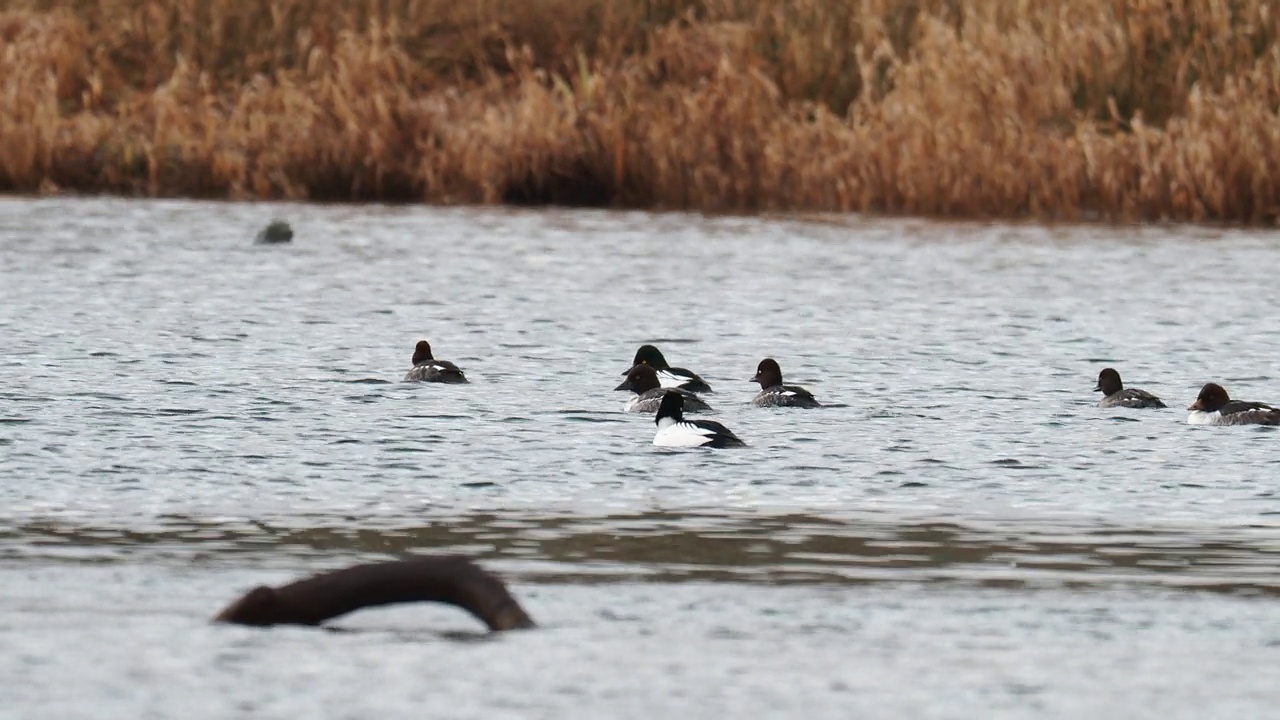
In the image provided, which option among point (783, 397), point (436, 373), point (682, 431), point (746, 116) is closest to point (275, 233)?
point (746, 116)

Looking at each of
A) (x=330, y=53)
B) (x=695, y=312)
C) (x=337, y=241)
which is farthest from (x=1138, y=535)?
(x=330, y=53)

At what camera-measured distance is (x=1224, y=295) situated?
19.1 m

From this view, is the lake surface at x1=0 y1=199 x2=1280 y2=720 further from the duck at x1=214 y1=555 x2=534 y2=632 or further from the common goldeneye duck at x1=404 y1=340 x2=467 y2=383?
the common goldeneye duck at x1=404 y1=340 x2=467 y2=383

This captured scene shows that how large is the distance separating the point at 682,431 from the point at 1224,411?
9.26 ft

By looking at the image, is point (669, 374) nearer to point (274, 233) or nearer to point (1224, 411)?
point (1224, 411)

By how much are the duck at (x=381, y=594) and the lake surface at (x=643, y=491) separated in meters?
0.08

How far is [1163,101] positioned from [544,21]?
879 cm

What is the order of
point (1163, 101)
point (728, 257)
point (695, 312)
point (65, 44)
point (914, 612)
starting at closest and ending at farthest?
point (914, 612), point (695, 312), point (728, 257), point (1163, 101), point (65, 44)

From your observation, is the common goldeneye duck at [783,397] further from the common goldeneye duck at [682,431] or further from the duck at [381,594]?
the duck at [381,594]

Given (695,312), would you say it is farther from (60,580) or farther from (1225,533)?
(60,580)

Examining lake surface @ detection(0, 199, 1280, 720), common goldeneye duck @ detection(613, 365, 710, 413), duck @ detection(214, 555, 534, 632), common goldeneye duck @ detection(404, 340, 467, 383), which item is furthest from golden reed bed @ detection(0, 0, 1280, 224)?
duck @ detection(214, 555, 534, 632)

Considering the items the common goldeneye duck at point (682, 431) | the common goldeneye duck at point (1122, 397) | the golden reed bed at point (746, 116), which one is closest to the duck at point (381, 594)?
the common goldeneye duck at point (682, 431)

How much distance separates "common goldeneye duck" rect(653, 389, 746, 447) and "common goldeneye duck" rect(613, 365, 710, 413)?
23.6 inches

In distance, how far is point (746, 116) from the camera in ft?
81.3
